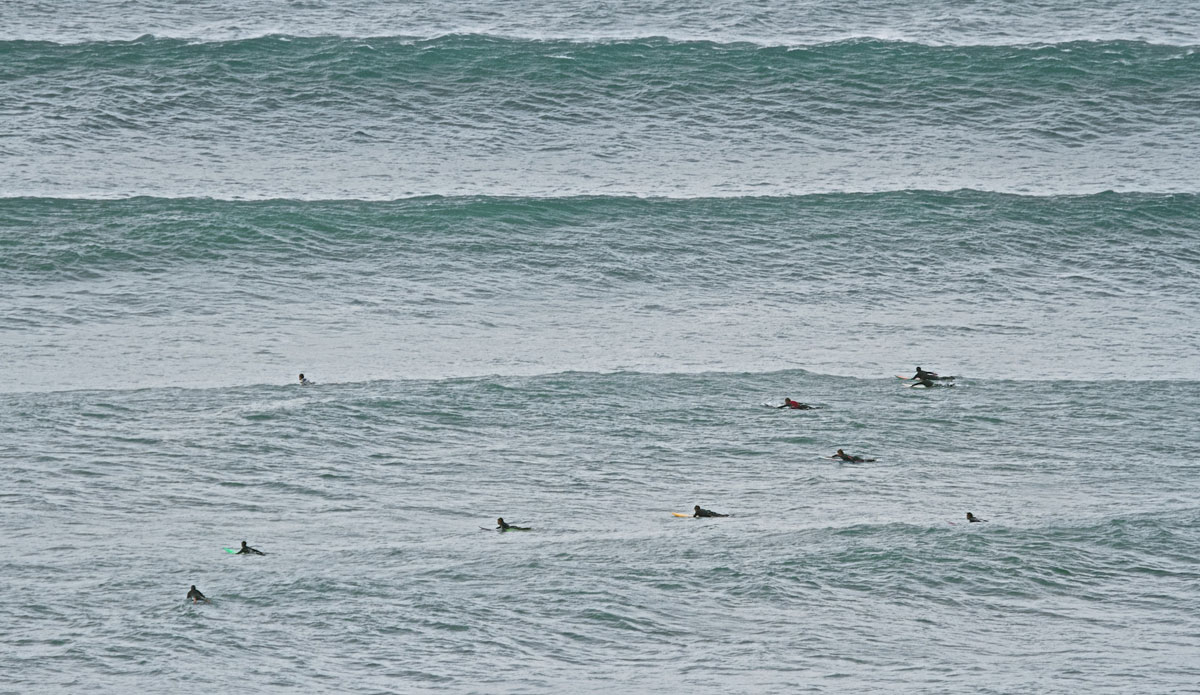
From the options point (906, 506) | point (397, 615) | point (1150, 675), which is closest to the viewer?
point (1150, 675)

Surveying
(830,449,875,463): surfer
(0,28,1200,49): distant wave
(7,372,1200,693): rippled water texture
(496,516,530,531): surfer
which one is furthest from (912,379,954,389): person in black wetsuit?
(0,28,1200,49): distant wave

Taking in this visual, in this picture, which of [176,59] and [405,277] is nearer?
[405,277]

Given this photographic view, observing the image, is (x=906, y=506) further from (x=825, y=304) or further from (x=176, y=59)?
(x=176, y=59)

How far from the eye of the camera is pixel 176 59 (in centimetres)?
7044

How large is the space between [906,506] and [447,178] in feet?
95.7

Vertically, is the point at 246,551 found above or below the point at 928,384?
below

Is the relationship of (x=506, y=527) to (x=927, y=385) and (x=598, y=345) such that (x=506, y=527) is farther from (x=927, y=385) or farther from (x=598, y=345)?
(x=927, y=385)

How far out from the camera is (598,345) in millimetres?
51938

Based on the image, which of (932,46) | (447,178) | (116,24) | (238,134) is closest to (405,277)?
(447,178)

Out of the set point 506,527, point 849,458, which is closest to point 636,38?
point 849,458

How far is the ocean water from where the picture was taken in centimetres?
3406

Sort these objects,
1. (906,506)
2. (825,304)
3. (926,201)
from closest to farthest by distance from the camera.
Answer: (906,506) < (825,304) < (926,201)

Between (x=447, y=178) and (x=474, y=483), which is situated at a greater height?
(x=447, y=178)

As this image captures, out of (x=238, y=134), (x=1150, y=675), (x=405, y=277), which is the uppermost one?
(x=238, y=134)
